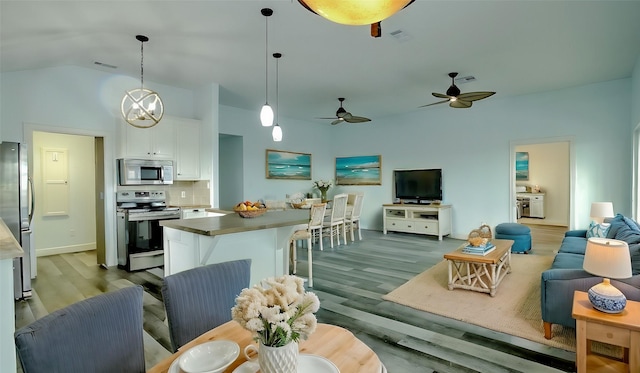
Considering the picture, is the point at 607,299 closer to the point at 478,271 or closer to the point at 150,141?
the point at 478,271

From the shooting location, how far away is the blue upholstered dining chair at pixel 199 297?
1424mm

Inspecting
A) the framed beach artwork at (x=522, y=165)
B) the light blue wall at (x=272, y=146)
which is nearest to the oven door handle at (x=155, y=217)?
the light blue wall at (x=272, y=146)

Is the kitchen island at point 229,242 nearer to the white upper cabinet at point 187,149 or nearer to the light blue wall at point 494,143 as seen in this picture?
the white upper cabinet at point 187,149

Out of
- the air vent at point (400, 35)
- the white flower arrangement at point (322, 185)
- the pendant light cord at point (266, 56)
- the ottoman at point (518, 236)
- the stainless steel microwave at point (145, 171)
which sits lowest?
the ottoman at point (518, 236)

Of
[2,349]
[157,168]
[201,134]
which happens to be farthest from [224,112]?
[2,349]

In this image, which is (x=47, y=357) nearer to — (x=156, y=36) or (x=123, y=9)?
(x=123, y=9)

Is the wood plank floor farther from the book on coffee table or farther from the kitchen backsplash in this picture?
the kitchen backsplash

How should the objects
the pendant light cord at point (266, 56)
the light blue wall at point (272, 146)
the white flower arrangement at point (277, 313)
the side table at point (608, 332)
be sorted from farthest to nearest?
1. the light blue wall at point (272, 146)
2. the pendant light cord at point (266, 56)
3. the side table at point (608, 332)
4. the white flower arrangement at point (277, 313)

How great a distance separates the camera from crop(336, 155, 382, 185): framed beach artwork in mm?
8039

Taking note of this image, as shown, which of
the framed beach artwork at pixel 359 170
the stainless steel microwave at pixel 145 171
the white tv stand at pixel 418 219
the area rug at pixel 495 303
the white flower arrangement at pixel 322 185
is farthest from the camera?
the framed beach artwork at pixel 359 170

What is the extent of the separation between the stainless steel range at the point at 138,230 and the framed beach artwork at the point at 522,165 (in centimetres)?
935

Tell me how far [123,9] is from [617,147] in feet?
23.0

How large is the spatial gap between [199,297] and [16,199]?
134 inches

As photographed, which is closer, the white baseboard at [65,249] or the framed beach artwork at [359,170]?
the white baseboard at [65,249]
